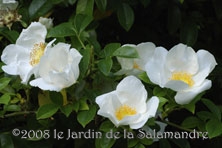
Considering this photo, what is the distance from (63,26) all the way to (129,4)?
0.89 feet

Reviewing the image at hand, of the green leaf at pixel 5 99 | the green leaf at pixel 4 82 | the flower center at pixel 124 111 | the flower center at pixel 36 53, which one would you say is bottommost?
the green leaf at pixel 5 99

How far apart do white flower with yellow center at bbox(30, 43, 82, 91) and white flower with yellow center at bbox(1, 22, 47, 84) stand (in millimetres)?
68

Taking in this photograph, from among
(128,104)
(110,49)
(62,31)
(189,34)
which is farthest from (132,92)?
(189,34)

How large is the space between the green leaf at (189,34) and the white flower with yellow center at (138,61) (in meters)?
0.29

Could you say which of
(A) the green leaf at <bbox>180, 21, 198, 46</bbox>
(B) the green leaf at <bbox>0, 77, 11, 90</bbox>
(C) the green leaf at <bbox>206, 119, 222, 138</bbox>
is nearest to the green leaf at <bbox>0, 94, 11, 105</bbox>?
(B) the green leaf at <bbox>0, 77, 11, 90</bbox>

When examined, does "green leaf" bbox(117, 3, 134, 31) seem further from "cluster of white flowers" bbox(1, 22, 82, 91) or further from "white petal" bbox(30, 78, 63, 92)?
"white petal" bbox(30, 78, 63, 92)

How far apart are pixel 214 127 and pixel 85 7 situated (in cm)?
47

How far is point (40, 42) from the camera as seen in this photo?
1.10 meters

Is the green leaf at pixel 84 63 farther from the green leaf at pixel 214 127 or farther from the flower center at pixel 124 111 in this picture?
the green leaf at pixel 214 127

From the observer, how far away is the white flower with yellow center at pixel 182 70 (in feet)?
3.13

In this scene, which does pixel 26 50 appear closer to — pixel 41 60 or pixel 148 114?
A: pixel 41 60

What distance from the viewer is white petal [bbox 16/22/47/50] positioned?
1.10 meters

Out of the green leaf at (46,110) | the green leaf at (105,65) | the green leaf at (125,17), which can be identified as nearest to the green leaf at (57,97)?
the green leaf at (46,110)

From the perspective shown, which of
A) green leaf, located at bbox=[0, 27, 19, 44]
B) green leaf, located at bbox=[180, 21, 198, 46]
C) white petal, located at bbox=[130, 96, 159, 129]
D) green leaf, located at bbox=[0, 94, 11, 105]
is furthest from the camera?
green leaf, located at bbox=[180, 21, 198, 46]
